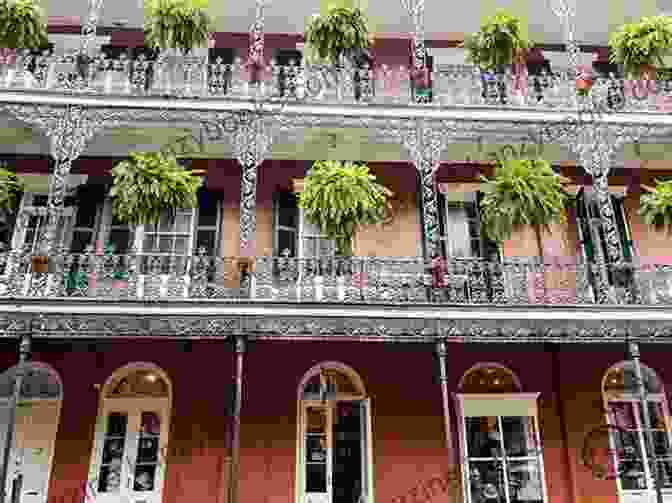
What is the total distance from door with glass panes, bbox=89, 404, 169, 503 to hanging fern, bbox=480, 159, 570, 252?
601 cm

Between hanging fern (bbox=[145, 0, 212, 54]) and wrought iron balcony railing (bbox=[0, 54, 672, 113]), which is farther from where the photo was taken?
hanging fern (bbox=[145, 0, 212, 54])

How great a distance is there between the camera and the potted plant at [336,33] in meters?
10.1

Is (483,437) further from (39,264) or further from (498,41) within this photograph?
(39,264)

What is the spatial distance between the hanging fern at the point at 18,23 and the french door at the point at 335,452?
7.56 metres

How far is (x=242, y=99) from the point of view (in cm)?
937

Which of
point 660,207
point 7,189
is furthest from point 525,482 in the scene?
point 7,189

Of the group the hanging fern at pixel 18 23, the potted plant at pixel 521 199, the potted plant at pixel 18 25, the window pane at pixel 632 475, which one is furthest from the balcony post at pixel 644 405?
the hanging fern at pixel 18 23

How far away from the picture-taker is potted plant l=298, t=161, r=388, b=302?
846 centimetres

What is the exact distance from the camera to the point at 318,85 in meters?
10.3

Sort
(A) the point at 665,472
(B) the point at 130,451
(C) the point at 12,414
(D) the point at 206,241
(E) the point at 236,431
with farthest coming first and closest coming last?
(D) the point at 206,241
(A) the point at 665,472
(B) the point at 130,451
(E) the point at 236,431
(C) the point at 12,414

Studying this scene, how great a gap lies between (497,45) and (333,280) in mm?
5183

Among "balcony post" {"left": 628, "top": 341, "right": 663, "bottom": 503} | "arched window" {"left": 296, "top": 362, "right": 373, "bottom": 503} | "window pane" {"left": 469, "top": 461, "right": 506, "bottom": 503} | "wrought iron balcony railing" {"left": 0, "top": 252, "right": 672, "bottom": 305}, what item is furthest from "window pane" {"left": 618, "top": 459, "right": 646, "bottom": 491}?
"arched window" {"left": 296, "top": 362, "right": 373, "bottom": 503}

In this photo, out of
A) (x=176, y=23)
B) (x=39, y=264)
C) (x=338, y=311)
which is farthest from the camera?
(x=176, y=23)

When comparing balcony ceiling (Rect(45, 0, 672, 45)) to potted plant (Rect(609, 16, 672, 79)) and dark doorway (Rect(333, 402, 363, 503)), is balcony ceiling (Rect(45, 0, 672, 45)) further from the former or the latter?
dark doorway (Rect(333, 402, 363, 503))
